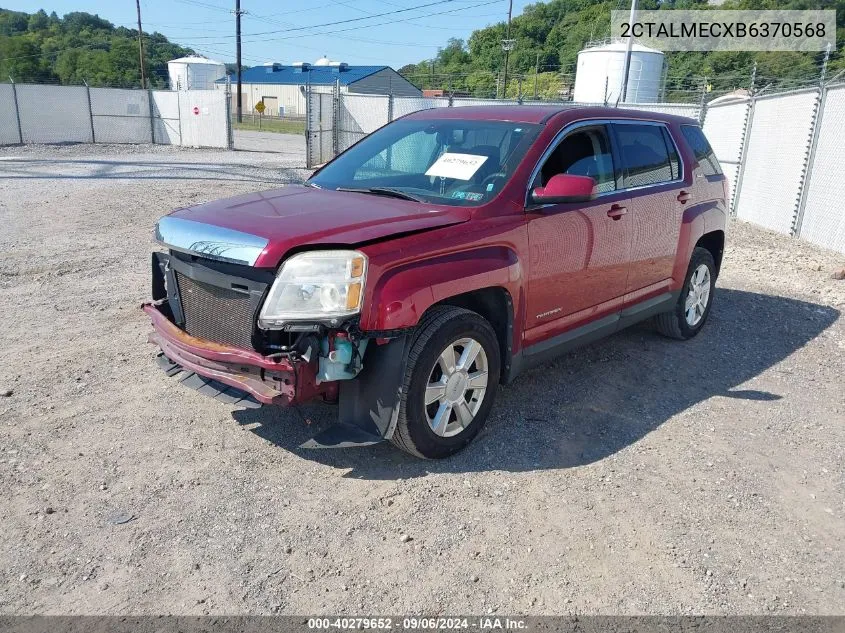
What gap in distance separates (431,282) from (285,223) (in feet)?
2.64

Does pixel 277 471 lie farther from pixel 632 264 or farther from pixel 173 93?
pixel 173 93

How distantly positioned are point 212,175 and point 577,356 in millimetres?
14157

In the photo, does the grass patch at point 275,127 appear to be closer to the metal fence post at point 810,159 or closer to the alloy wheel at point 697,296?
the metal fence post at point 810,159

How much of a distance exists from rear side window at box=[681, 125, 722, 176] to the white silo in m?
32.4

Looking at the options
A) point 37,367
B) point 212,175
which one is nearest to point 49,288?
point 37,367

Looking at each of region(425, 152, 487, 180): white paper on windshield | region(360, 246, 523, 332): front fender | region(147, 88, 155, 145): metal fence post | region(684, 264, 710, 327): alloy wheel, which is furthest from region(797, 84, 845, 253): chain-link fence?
region(147, 88, 155, 145): metal fence post

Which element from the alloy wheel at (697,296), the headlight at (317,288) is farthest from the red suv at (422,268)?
the alloy wheel at (697,296)

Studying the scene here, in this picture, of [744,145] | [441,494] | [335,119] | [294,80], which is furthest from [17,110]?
[294,80]

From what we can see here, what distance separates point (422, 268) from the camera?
348cm

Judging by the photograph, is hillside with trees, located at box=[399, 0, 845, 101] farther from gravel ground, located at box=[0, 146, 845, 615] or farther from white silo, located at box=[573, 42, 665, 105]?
gravel ground, located at box=[0, 146, 845, 615]

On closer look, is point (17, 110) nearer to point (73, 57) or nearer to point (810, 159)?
point (810, 159)

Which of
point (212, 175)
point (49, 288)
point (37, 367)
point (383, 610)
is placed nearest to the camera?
point (383, 610)

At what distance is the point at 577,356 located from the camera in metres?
5.62

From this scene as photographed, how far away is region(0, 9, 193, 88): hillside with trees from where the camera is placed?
61938mm
